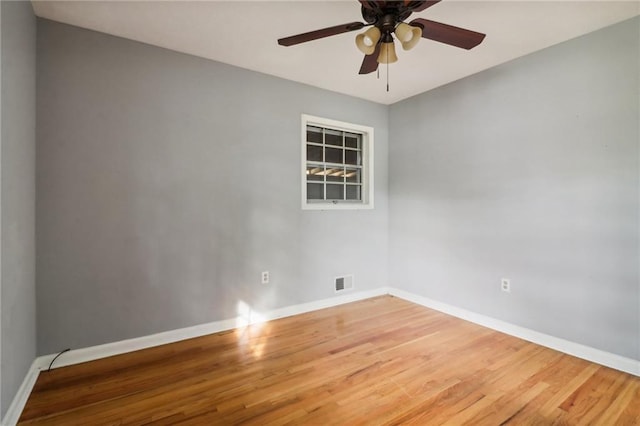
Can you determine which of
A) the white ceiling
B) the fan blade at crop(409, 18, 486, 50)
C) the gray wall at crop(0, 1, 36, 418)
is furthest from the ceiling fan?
the gray wall at crop(0, 1, 36, 418)

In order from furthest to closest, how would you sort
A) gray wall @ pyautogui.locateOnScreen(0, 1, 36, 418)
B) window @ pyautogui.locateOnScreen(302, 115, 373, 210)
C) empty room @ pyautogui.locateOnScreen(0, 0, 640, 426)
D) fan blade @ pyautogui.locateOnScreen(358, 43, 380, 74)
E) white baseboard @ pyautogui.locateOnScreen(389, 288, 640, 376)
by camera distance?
window @ pyautogui.locateOnScreen(302, 115, 373, 210), white baseboard @ pyautogui.locateOnScreen(389, 288, 640, 376), fan blade @ pyautogui.locateOnScreen(358, 43, 380, 74), empty room @ pyautogui.locateOnScreen(0, 0, 640, 426), gray wall @ pyautogui.locateOnScreen(0, 1, 36, 418)

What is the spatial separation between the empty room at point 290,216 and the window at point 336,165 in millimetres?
121

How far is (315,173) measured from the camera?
347 centimetres

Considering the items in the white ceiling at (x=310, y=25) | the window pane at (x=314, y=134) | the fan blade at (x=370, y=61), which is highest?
the white ceiling at (x=310, y=25)

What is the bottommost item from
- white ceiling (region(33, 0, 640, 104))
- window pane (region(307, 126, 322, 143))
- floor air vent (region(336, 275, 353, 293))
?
floor air vent (region(336, 275, 353, 293))

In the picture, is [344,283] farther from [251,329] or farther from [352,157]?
[352,157]

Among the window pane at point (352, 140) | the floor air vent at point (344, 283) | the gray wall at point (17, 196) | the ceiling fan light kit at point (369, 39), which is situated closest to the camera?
the gray wall at point (17, 196)

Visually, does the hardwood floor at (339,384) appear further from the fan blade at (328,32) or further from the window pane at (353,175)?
the fan blade at (328,32)

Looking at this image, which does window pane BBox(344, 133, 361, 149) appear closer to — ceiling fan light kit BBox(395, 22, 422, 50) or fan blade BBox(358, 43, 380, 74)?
fan blade BBox(358, 43, 380, 74)

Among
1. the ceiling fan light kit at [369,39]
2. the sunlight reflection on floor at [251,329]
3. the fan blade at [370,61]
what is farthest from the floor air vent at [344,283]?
the ceiling fan light kit at [369,39]

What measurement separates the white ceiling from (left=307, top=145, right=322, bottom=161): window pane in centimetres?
82

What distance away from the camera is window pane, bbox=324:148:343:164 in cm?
358

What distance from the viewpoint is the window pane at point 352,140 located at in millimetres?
3760

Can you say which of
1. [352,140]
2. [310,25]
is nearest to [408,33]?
[310,25]
